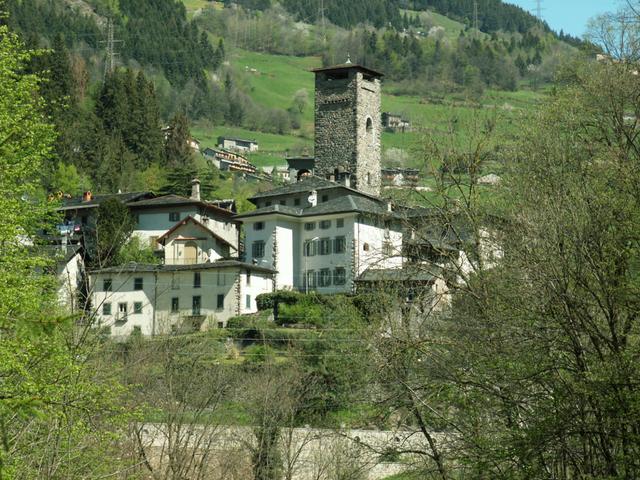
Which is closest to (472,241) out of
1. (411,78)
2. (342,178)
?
(342,178)

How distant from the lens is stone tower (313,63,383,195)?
232 ft

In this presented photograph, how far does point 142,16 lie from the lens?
636 ft

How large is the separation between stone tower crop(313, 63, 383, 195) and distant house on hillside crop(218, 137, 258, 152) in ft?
242

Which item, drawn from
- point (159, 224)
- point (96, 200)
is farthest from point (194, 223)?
point (96, 200)

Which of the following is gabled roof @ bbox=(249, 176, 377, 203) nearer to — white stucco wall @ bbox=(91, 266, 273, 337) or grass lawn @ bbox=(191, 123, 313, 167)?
white stucco wall @ bbox=(91, 266, 273, 337)

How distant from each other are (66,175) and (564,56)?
181ft

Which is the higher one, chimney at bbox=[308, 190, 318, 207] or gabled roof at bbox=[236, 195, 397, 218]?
chimney at bbox=[308, 190, 318, 207]

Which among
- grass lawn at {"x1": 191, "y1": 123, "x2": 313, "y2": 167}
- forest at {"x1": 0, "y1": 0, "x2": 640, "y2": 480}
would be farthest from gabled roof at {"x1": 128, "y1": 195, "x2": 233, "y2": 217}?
grass lawn at {"x1": 191, "y1": 123, "x2": 313, "y2": 167}

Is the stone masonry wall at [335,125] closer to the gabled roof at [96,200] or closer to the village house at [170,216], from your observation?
the village house at [170,216]

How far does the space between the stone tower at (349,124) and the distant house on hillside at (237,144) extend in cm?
7372

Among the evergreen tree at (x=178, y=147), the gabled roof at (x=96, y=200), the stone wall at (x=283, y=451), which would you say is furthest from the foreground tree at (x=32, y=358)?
the evergreen tree at (x=178, y=147)

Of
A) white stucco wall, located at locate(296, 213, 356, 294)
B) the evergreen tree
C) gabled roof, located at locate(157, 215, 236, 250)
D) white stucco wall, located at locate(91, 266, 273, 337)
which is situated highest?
the evergreen tree

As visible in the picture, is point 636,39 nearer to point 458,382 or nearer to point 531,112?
point 531,112

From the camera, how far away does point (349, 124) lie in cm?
7194
